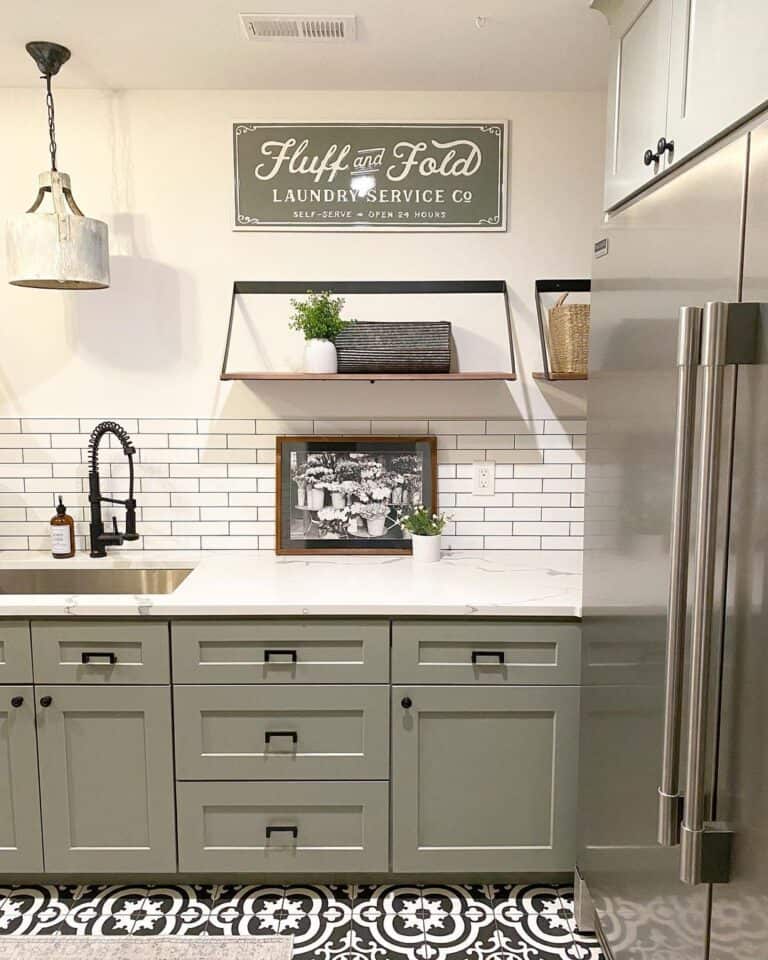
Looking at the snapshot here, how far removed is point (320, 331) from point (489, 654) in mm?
1149

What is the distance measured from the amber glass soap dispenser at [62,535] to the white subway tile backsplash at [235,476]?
88 mm

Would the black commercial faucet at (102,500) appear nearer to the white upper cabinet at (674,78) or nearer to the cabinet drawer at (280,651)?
the cabinet drawer at (280,651)

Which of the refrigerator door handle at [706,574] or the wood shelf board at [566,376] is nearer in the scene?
the refrigerator door handle at [706,574]

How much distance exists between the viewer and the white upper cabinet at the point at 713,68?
123cm

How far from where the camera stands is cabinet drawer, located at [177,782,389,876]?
2311 mm

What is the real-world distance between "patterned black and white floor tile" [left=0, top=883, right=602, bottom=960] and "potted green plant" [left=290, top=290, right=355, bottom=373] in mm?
1593

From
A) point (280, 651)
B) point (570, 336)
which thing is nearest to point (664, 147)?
point (570, 336)

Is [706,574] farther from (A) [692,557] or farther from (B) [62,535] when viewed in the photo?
(B) [62,535]

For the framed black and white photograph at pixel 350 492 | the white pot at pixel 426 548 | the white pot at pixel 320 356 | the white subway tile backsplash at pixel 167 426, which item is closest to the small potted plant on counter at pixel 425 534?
the white pot at pixel 426 548

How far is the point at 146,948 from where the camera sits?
2162 millimetres

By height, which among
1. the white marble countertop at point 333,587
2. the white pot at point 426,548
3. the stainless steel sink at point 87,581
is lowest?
the stainless steel sink at point 87,581

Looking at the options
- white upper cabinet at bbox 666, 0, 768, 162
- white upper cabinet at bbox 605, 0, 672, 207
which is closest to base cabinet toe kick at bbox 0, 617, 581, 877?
white upper cabinet at bbox 605, 0, 672, 207

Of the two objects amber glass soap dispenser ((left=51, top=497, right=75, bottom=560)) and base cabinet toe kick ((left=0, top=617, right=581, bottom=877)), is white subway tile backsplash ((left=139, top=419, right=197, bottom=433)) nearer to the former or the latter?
amber glass soap dispenser ((left=51, top=497, right=75, bottom=560))

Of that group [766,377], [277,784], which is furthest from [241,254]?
[766,377]
